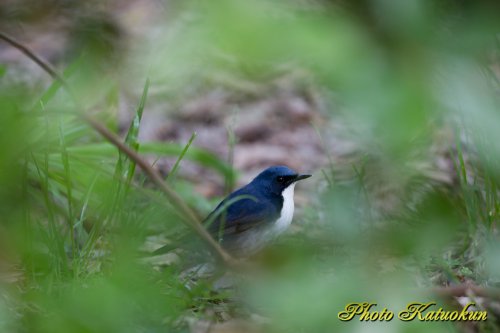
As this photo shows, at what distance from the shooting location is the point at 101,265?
2455 mm

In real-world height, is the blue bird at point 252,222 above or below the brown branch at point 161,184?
below

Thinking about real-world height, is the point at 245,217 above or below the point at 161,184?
below

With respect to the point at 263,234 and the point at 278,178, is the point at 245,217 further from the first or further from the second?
the point at 278,178

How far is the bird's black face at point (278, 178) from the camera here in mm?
3596

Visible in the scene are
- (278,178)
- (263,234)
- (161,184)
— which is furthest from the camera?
(278,178)

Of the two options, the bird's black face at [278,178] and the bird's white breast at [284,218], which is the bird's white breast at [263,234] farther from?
the bird's black face at [278,178]

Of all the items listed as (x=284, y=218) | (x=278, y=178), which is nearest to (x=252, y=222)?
(x=284, y=218)

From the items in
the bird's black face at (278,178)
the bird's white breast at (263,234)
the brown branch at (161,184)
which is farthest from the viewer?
the bird's black face at (278,178)

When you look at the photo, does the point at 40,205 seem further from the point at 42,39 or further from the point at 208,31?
the point at 42,39

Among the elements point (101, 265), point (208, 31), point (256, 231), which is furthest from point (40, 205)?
point (208, 31)

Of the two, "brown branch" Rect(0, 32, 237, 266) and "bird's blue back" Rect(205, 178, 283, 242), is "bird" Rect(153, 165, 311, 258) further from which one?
"brown branch" Rect(0, 32, 237, 266)

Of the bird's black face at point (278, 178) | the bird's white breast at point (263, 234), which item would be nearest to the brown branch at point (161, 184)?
the bird's white breast at point (263, 234)

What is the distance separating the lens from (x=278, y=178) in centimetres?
362

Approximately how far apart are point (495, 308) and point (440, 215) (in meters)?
1.06
